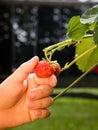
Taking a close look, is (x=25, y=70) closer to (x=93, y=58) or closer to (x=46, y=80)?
(x=46, y=80)

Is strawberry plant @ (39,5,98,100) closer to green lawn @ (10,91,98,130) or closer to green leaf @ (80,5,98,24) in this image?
green leaf @ (80,5,98,24)

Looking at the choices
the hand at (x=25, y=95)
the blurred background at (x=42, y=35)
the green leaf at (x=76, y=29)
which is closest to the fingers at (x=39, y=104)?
the hand at (x=25, y=95)

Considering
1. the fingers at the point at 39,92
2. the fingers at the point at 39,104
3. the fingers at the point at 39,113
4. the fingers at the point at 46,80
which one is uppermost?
the fingers at the point at 46,80

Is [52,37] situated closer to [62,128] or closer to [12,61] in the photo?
[12,61]

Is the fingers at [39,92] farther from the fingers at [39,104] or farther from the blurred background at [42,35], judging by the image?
the blurred background at [42,35]

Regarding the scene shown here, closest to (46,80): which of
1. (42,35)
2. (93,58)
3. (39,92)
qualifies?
(39,92)

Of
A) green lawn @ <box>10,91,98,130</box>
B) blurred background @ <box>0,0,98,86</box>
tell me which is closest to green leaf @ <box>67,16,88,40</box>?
green lawn @ <box>10,91,98,130</box>
